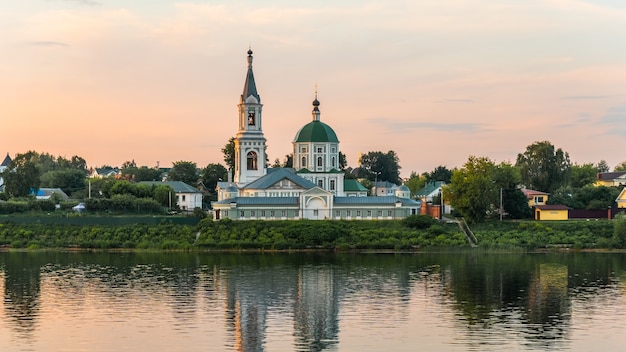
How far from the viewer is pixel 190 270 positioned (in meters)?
55.4

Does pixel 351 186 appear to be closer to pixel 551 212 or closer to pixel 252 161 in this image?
pixel 252 161

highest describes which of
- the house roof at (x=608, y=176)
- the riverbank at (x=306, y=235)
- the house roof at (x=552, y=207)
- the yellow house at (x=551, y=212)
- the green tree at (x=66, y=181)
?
the house roof at (x=608, y=176)

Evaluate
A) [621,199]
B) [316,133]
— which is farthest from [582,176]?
[316,133]

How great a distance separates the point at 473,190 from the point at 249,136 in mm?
20371

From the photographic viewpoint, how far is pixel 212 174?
107688mm

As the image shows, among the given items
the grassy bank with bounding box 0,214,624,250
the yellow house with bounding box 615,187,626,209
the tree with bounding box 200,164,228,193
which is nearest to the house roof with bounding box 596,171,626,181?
the yellow house with bounding box 615,187,626,209

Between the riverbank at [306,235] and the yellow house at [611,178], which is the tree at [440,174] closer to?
the yellow house at [611,178]

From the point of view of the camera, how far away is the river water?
34438mm

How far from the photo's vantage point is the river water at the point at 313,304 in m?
34.4

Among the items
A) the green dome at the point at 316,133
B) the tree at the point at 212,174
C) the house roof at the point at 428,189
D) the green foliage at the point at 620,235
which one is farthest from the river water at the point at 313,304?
the tree at the point at 212,174

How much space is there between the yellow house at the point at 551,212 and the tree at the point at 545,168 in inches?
572

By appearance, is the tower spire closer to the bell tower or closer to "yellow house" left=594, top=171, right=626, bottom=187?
the bell tower

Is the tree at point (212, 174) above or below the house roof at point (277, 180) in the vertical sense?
above

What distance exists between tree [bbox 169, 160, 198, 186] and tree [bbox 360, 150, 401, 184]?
24.8 metres
